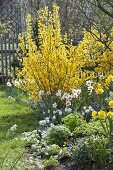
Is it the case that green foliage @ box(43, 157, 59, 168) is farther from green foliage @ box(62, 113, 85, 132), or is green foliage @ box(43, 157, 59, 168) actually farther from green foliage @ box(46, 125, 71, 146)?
green foliage @ box(62, 113, 85, 132)

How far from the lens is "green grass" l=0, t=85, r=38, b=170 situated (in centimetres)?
531

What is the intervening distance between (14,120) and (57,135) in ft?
6.55

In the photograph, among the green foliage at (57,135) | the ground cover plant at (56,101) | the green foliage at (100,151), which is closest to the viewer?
the green foliage at (100,151)

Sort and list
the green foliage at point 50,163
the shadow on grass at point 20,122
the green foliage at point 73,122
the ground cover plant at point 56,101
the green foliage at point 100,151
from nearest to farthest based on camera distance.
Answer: the green foliage at point 100,151 → the green foliage at point 50,163 → the ground cover plant at point 56,101 → the green foliage at point 73,122 → the shadow on grass at point 20,122

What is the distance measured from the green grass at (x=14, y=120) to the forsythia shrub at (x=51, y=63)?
57cm

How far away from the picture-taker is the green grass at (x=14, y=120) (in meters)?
5.31

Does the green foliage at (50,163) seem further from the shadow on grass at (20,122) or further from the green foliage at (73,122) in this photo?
the shadow on grass at (20,122)

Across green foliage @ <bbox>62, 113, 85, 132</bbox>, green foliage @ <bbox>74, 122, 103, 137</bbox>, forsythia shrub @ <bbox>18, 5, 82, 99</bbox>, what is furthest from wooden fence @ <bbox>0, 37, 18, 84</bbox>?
green foliage @ <bbox>74, 122, 103, 137</bbox>

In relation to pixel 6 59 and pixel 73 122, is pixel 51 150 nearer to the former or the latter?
pixel 73 122

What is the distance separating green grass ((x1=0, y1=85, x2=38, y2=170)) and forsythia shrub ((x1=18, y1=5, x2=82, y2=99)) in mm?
→ 575

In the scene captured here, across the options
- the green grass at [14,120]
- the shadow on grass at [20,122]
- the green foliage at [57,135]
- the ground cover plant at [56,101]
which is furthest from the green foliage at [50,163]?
the shadow on grass at [20,122]

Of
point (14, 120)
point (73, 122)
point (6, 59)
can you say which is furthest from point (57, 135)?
point (6, 59)

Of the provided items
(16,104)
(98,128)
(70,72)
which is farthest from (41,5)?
(98,128)

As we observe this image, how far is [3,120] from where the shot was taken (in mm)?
7121
